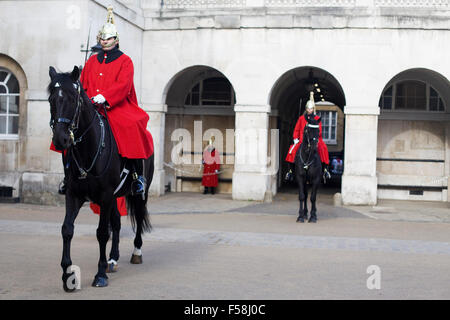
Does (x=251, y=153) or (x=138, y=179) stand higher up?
(x=251, y=153)

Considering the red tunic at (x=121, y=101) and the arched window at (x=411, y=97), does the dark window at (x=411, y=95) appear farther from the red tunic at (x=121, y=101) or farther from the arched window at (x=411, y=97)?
the red tunic at (x=121, y=101)

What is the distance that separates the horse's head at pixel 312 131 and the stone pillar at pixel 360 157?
15.8 feet

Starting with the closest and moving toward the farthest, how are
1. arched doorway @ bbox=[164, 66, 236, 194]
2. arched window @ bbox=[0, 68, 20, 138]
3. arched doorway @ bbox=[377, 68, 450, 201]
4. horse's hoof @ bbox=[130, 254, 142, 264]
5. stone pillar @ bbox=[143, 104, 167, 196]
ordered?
horse's hoof @ bbox=[130, 254, 142, 264]
arched window @ bbox=[0, 68, 20, 138]
stone pillar @ bbox=[143, 104, 167, 196]
arched doorway @ bbox=[377, 68, 450, 201]
arched doorway @ bbox=[164, 66, 236, 194]

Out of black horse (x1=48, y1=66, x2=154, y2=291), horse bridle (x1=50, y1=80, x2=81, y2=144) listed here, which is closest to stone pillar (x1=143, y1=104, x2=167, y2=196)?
black horse (x1=48, y1=66, x2=154, y2=291)

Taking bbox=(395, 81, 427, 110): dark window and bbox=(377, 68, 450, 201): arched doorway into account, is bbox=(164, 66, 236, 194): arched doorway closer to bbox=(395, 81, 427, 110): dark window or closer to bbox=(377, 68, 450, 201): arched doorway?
bbox=(377, 68, 450, 201): arched doorway

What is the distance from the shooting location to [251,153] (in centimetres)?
1812

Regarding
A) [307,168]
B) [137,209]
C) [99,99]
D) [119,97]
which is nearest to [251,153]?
[307,168]

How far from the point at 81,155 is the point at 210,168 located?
14421mm

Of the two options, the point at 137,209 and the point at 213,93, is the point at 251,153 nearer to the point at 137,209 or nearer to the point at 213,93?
the point at 213,93

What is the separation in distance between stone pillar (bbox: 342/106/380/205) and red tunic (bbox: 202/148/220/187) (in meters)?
4.91

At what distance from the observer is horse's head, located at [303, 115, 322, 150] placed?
42.1 feet

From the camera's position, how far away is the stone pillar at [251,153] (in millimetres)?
17906

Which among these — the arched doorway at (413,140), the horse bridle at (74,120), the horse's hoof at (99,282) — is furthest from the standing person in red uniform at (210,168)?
the horse bridle at (74,120)

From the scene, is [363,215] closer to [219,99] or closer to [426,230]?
[426,230]
